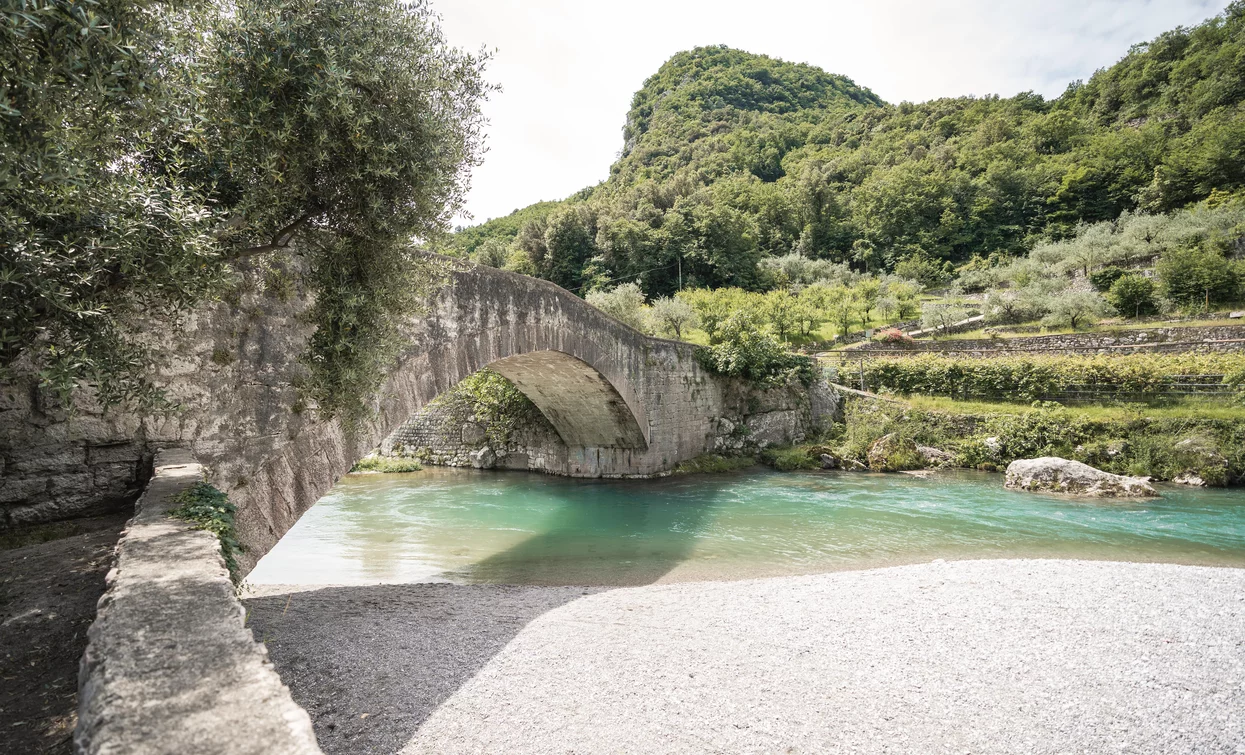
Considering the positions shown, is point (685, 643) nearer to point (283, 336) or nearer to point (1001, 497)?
point (283, 336)

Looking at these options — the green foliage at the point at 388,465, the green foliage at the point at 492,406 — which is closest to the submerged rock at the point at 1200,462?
the green foliage at the point at 492,406

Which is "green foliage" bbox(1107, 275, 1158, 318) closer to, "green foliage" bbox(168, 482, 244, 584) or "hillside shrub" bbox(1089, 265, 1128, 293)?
"hillside shrub" bbox(1089, 265, 1128, 293)

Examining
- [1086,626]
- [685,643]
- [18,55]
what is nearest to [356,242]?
[18,55]

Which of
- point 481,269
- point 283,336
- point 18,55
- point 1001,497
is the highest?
point 481,269

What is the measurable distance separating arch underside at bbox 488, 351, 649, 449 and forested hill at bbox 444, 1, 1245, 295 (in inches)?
1206

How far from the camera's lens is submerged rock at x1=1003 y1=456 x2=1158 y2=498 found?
13.7m

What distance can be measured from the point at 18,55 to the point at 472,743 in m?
4.36

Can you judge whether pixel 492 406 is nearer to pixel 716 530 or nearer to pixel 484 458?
pixel 484 458

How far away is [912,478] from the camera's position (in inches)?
655

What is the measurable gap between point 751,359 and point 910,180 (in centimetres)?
5627

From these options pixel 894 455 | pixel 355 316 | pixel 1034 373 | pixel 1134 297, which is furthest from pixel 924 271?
pixel 355 316

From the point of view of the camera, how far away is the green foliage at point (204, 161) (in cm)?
276

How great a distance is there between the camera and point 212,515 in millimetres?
3588

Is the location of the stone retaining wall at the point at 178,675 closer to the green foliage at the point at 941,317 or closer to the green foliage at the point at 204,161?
the green foliage at the point at 204,161
